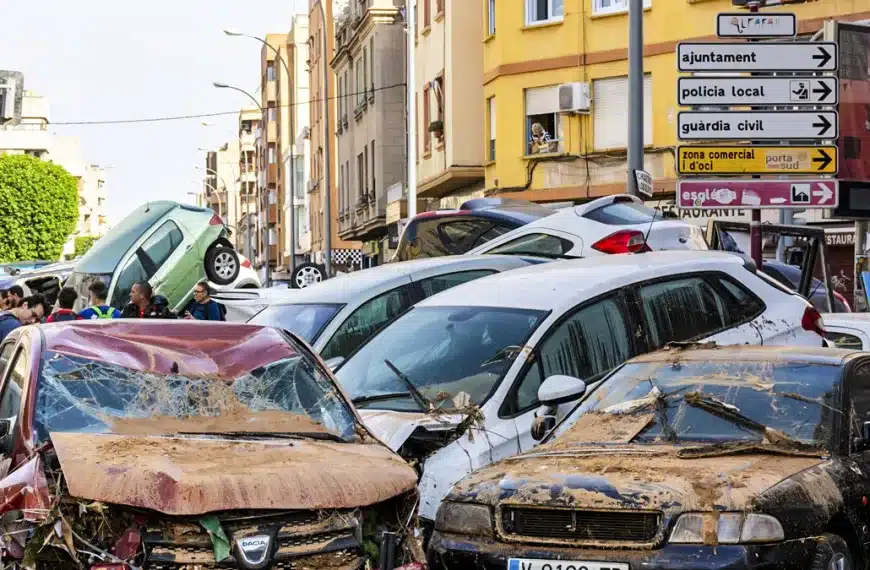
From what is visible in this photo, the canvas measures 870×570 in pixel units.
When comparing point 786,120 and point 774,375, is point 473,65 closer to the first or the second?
point 786,120

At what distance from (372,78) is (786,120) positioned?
41.1m

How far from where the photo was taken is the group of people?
1595 cm

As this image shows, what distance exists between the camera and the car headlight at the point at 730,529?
6824 mm

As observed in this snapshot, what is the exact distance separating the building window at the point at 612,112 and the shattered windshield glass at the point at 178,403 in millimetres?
26212

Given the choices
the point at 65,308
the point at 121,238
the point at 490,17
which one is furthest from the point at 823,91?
the point at 490,17

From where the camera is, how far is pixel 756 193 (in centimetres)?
Answer: 1532

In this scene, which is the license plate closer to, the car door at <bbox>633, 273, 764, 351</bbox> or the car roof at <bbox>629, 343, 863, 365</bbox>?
the car roof at <bbox>629, 343, 863, 365</bbox>

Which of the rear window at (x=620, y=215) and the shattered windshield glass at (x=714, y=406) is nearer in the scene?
the shattered windshield glass at (x=714, y=406)

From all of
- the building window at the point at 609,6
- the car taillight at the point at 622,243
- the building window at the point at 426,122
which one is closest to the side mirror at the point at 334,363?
the car taillight at the point at 622,243

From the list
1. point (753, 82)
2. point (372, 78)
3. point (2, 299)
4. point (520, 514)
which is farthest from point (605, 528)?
point (372, 78)

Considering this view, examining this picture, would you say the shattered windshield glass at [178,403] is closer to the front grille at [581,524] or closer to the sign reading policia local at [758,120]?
the front grille at [581,524]

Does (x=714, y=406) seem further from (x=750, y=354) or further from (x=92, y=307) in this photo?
(x=92, y=307)

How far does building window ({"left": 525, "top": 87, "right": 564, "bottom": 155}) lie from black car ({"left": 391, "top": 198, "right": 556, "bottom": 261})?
15.6 metres

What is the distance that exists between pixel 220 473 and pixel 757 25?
1014 centimetres
